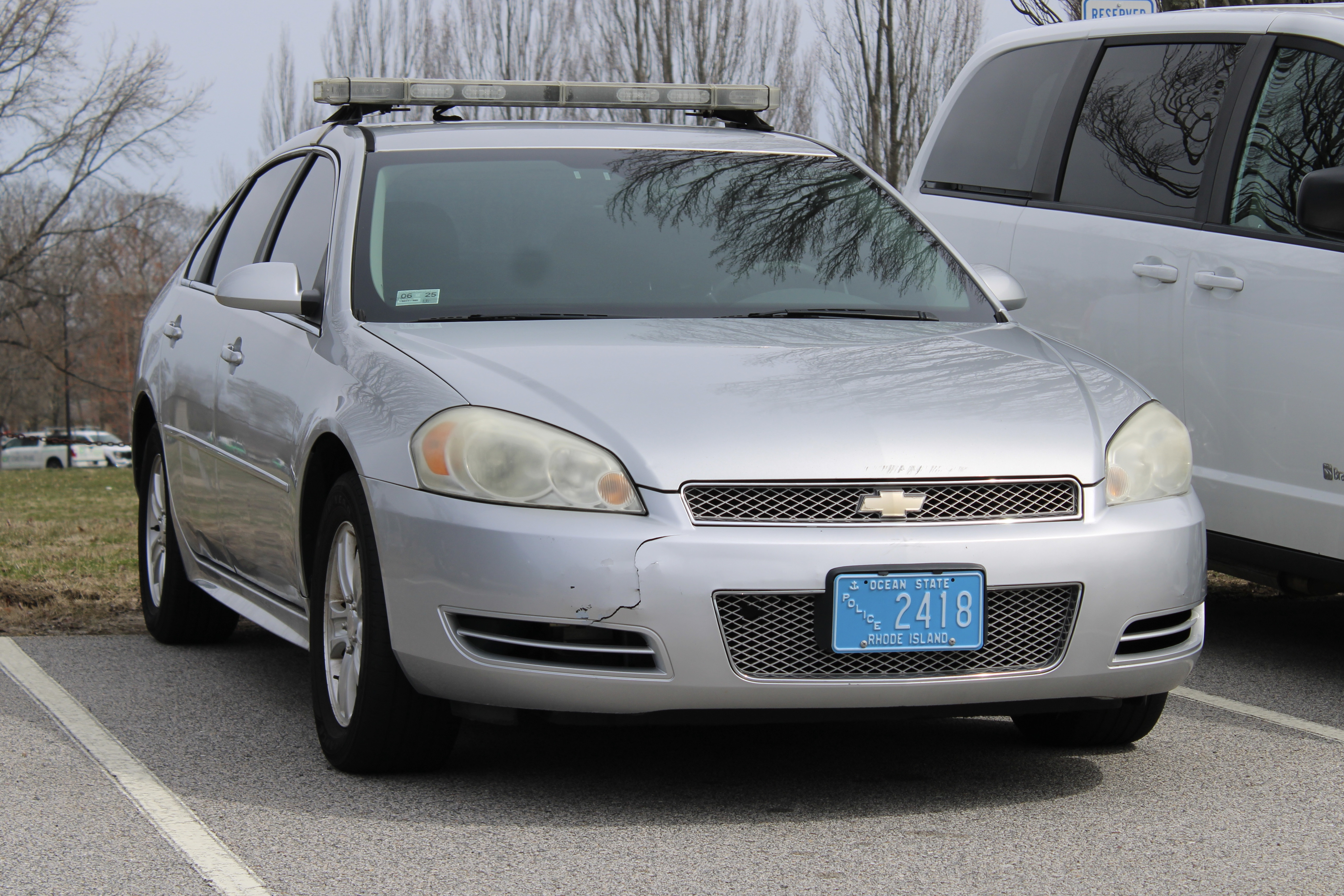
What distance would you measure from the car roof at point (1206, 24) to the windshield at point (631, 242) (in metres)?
1.40

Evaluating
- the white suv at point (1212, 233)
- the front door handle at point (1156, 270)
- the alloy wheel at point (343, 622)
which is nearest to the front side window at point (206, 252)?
the alloy wheel at point (343, 622)

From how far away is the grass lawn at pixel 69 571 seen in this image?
20.2ft

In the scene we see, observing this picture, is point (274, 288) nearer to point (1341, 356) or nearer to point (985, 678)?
point (985, 678)

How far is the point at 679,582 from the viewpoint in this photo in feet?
10.6

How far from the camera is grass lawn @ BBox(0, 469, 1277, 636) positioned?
20.2ft

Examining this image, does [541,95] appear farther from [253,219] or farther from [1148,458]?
[1148,458]

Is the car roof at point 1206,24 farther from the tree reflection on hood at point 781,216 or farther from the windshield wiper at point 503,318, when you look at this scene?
the windshield wiper at point 503,318

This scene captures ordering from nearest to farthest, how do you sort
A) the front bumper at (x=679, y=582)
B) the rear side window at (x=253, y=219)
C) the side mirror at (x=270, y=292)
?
the front bumper at (x=679, y=582) → the side mirror at (x=270, y=292) → the rear side window at (x=253, y=219)

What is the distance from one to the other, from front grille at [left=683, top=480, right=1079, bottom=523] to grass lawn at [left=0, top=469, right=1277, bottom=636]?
11.3 feet

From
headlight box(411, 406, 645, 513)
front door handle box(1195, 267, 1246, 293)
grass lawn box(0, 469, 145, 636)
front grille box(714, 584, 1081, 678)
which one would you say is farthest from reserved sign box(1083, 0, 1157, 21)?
headlight box(411, 406, 645, 513)

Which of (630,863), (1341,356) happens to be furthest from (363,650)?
(1341,356)

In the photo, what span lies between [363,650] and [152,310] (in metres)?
3.00

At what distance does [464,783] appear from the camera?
3730 mm

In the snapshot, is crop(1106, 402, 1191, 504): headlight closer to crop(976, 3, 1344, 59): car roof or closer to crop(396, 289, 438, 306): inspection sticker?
crop(396, 289, 438, 306): inspection sticker
